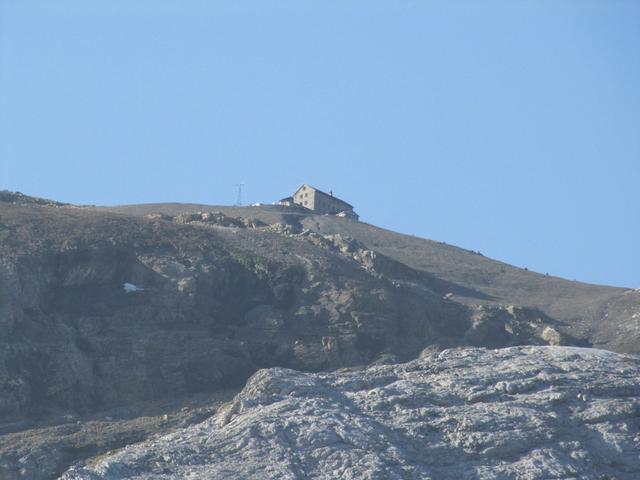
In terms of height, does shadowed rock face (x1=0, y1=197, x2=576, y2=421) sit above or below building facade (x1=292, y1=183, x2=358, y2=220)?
below

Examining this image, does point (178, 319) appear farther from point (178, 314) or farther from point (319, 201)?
point (319, 201)

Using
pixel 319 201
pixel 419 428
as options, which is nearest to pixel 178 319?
pixel 419 428

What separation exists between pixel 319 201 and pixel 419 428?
242ft

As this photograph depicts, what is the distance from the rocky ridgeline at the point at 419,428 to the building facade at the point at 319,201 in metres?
67.9

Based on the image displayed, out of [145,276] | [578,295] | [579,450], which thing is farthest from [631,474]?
[578,295]

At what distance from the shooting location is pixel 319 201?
114 m

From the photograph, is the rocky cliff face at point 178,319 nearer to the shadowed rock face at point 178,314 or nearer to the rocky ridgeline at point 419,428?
the shadowed rock face at point 178,314

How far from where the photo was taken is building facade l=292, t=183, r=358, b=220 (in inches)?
4474

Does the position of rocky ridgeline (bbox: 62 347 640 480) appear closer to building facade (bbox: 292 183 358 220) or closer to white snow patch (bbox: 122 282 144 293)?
white snow patch (bbox: 122 282 144 293)

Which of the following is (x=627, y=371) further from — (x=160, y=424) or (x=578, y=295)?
(x=578, y=295)

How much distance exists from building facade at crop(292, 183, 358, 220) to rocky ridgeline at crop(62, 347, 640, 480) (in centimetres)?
6794

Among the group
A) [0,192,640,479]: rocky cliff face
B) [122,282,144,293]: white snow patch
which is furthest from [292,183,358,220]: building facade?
[122,282,144,293]: white snow patch

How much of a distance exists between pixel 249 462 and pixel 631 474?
408 inches

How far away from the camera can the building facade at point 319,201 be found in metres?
114
